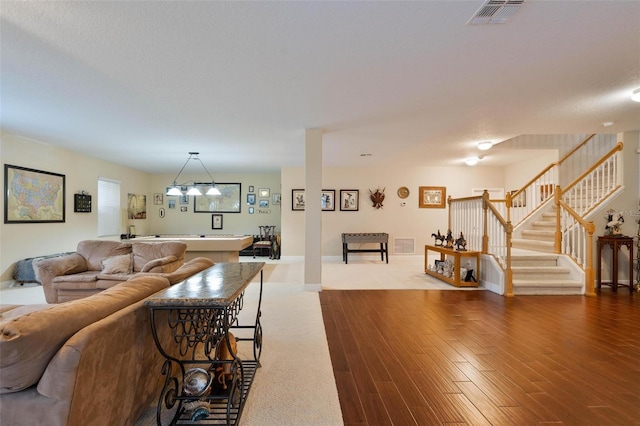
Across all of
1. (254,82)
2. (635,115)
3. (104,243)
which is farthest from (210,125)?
(635,115)

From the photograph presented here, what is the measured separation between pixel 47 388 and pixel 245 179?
8.76 meters

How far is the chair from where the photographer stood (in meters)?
8.62

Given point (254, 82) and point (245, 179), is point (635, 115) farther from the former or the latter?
point (245, 179)

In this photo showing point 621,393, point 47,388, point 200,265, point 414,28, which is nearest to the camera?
point 47,388

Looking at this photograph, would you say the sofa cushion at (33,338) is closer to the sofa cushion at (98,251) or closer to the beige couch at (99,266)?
the beige couch at (99,266)

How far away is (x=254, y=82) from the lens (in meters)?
3.22

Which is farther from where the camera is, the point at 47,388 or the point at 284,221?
the point at 284,221

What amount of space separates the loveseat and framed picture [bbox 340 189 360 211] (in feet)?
23.8

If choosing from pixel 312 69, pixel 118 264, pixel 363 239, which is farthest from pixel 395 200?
pixel 118 264

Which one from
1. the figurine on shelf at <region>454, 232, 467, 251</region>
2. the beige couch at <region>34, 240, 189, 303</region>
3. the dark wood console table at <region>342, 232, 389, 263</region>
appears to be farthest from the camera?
the dark wood console table at <region>342, 232, 389, 263</region>

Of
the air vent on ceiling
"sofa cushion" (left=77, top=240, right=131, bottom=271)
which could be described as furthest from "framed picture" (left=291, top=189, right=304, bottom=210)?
the air vent on ceiling

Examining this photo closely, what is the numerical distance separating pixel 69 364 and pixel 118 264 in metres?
3.65

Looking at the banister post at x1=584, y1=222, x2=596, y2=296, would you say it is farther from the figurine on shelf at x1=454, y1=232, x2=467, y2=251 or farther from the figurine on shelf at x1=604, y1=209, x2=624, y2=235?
the figurine on shelf at x1=454, y1=232, x2=467, y2=251

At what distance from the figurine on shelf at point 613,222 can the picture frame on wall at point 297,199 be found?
631cm
